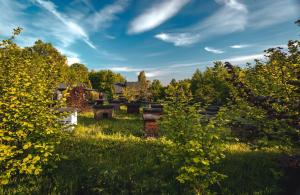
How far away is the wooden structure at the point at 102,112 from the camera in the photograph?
15347 mm

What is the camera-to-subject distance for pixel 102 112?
1548 centimetres

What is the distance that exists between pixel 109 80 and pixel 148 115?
6813cm

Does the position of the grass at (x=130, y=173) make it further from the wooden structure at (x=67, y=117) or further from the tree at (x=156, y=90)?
the tree at (x=156, y=90)

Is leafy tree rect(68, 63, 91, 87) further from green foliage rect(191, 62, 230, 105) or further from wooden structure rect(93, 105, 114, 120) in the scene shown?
green foliage rect(191, 62, 230, 105)

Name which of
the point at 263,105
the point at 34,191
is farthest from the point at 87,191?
the point at 263,105

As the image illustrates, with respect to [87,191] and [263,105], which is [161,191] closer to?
[87,191]

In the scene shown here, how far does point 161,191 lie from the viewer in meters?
5.14

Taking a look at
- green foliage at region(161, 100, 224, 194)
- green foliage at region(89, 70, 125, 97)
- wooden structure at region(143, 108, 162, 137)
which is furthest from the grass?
green foliage at region(89, 70, 125, 97)

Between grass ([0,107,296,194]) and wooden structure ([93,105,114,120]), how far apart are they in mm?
7354

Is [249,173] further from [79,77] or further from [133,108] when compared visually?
[79,77]

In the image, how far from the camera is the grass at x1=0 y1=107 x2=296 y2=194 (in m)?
5.20

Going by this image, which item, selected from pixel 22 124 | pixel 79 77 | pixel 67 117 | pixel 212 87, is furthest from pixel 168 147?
pixel 79 77

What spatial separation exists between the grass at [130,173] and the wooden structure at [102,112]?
24.1 feet

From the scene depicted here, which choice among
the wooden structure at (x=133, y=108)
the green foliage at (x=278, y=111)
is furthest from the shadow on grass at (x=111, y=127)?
the green foliage at (x=278, y=111)
